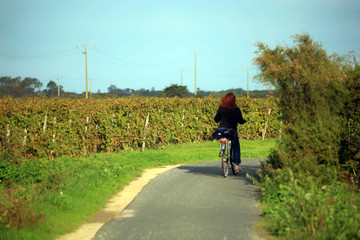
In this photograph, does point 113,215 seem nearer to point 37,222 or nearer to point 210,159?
point 37,222

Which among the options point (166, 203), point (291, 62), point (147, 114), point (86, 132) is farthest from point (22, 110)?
point (291, 62)

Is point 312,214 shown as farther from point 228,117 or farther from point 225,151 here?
point 228,117

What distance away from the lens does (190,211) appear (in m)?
8.28

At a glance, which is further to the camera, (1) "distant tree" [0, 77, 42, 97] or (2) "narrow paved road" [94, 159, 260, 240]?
(1) "distant tree" [0, 77, 42, 97]

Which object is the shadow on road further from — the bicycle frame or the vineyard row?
the vineyard row

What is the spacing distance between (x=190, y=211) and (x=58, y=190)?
3.91m

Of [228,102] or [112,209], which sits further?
[228,102]

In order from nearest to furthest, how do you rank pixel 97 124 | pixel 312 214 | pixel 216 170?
1. pixel 312 214
2. pixel 216 170
3. pixel 97 124

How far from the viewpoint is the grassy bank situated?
6.83m

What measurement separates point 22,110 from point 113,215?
9.94 m

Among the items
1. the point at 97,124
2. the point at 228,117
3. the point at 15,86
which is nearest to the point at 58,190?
the point at 228,117

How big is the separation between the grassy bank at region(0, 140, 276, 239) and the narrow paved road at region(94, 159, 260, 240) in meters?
0.75

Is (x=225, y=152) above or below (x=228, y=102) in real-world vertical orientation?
below

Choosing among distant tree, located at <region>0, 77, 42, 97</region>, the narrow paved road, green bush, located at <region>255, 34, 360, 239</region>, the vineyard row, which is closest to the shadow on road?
the narrow paved road
